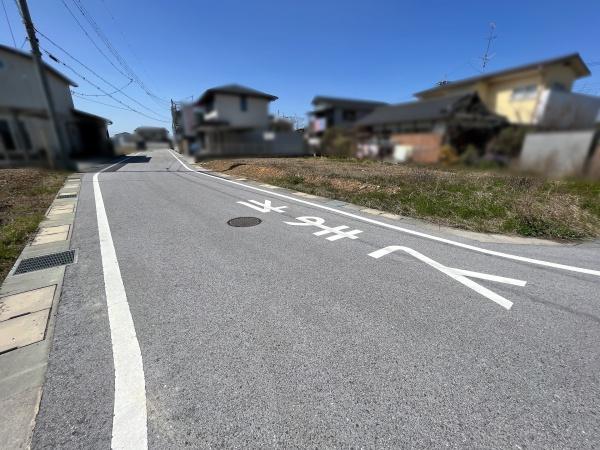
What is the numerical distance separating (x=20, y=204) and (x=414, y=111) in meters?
10.6

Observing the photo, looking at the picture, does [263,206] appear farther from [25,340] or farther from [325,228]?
[25,340]

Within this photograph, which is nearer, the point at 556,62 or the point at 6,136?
the point at 556,62

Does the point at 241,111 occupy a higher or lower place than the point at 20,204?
higher

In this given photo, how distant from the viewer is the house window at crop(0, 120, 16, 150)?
9655 mm

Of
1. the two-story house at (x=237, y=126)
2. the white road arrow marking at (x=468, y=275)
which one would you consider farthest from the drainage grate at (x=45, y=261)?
the two-story house at (x=237, y=126)

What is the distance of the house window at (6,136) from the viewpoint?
380 inches

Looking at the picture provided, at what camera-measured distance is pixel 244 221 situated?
5.23 metres

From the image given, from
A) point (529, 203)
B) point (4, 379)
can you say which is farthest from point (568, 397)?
point (529, 203)

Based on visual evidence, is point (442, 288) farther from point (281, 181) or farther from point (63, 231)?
point (281, 181)

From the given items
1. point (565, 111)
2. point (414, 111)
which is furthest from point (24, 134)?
point (565, 111)

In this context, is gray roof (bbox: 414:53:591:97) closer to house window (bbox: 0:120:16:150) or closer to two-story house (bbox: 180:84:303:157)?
two-story house (bbox: 180:84:303:157)

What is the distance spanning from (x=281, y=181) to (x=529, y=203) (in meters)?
7.08

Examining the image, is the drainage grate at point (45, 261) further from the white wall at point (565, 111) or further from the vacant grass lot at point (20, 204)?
the white wall at point (565, 111)

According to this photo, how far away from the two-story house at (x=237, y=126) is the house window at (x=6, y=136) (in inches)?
468
